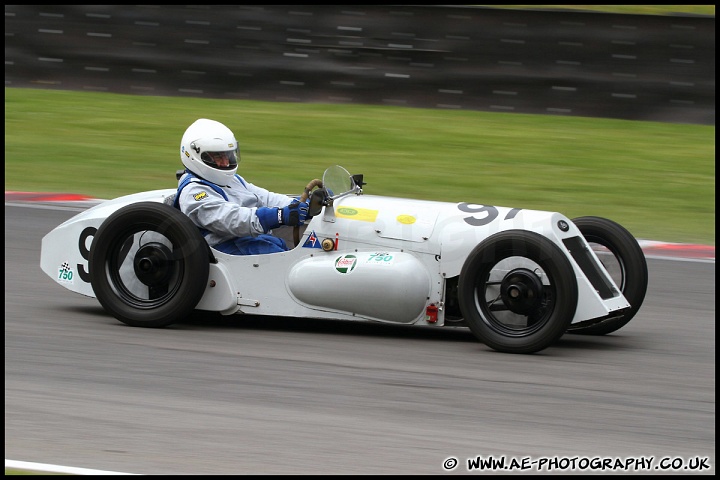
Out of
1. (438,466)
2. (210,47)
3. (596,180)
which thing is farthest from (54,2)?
(438,466)

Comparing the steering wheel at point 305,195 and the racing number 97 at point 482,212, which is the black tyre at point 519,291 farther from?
the steering wheel at point 305,195

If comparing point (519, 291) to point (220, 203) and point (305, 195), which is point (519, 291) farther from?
point (220, 203)

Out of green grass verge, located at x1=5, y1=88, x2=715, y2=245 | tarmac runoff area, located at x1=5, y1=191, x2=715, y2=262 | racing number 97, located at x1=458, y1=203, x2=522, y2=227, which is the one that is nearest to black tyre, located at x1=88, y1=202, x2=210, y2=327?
racing number 97, located at x1=458, y1=203, x2=522, y2=227

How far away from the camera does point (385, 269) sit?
623 centimetres

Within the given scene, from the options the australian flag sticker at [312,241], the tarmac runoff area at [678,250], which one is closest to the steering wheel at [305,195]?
the australian flag sticker at [312,241]

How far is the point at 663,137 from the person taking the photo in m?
13.6

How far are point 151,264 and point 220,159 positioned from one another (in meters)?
0.77

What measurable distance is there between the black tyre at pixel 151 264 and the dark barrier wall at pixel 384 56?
789 centimetres

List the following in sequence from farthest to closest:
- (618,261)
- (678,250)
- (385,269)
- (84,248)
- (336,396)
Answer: (678,250)
(84,248)
(618,261)
(385,269)
(336,396)

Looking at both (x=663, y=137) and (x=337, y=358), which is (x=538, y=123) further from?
(x=337, y=358)

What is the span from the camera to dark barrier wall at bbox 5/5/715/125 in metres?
13.2

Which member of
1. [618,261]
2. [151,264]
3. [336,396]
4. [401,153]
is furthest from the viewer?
[401,153]

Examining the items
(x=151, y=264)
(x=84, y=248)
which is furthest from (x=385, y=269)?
(x=84, y=248)

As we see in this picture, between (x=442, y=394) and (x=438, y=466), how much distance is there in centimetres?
95
